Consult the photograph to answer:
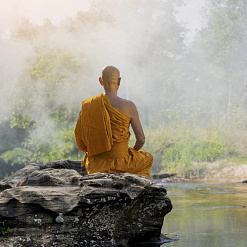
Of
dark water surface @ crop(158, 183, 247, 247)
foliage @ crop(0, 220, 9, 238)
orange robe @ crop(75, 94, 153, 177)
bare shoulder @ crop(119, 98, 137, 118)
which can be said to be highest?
bare shoulder @ crop(119, 98, 137, 118)

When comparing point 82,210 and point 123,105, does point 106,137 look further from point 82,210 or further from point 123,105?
point 82,210

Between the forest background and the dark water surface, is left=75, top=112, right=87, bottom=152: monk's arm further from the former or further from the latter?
the forest background

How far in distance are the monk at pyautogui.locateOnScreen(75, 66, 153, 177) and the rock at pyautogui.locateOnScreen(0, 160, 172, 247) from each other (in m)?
0.48

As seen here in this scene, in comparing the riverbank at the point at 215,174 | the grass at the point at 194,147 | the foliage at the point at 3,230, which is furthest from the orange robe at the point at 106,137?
the grass at the point at 194,147

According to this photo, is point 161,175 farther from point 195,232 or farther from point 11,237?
point 11,237

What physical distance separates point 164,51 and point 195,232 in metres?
22.0

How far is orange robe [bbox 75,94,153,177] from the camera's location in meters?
5.28

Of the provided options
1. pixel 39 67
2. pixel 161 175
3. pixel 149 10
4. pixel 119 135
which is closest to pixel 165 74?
pixel 149 10

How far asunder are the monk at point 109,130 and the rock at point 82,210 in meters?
0.48

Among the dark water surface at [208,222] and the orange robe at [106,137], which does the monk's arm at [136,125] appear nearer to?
the orange robe at [106,137]

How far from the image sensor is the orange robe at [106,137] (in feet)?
17.3

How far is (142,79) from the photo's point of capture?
83.7 ft

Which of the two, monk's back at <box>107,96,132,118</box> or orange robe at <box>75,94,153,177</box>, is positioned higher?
monk's back at <box>107,96,132,118</box>

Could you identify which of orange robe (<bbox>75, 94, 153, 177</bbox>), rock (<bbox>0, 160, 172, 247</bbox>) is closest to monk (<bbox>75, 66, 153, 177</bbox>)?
orange robe (<bbox>75, 94, 153, 177</bbox>)
